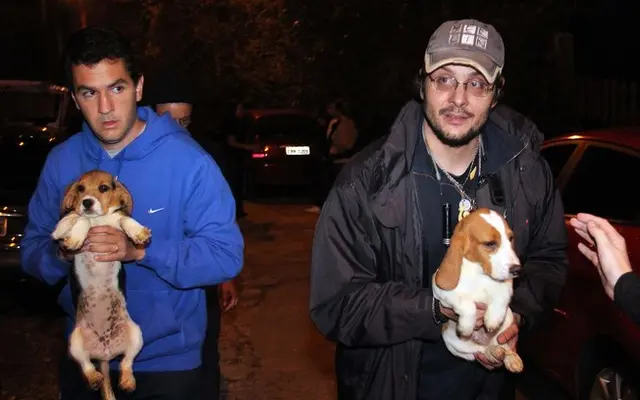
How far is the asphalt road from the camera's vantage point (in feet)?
22.3

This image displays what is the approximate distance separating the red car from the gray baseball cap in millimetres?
Result: 2059

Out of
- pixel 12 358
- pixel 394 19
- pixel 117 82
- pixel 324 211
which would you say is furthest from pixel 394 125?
pixel 394 19

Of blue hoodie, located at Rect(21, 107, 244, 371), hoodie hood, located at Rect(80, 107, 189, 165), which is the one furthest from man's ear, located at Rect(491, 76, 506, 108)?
hoodie hood, located at Rect(80, 107, 189, 165)

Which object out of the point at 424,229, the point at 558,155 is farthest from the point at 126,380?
the point at 558,155

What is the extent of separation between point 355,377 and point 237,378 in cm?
398

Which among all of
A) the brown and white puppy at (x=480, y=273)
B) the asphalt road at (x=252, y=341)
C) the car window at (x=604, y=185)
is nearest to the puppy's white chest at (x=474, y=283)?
the brown and white puppy at (x=480, y=273)

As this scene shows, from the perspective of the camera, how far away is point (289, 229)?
46.3ft

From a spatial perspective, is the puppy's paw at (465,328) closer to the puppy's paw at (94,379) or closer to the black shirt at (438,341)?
the black shirt at (438,341)

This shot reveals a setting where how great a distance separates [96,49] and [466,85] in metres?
1.24

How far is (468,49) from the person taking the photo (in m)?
3.12

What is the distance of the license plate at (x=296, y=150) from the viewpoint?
16938 mm

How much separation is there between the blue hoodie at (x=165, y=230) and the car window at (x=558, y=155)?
3333 millimetres

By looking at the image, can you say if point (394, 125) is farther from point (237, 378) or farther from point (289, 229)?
point (289, 229)

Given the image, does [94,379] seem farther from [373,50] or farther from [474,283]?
[373,50]
